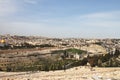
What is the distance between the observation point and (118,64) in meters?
61.1

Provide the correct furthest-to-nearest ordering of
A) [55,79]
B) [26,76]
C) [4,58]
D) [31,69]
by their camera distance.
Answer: [4,58] → [31,69] → [26,76] → [55,79]

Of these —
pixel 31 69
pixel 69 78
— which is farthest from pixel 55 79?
pixel 31 69

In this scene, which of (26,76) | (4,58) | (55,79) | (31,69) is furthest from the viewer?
(4,58)

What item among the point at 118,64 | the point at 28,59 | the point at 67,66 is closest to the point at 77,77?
the point at 67,66

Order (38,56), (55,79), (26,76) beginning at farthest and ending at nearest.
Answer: (38,56) < (26,76) < (55,79)

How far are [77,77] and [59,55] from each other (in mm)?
38776

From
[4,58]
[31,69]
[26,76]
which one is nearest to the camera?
[26,76]

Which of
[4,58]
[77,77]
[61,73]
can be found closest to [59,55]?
[4,58]

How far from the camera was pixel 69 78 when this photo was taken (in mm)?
45469

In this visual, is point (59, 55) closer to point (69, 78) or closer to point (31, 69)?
point (31, 69)

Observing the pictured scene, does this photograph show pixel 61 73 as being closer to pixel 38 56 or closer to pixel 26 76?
pixel 26 76

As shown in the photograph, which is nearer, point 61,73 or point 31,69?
point 61,73

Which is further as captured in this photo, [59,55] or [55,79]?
[59,55]

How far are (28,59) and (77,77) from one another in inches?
1263
